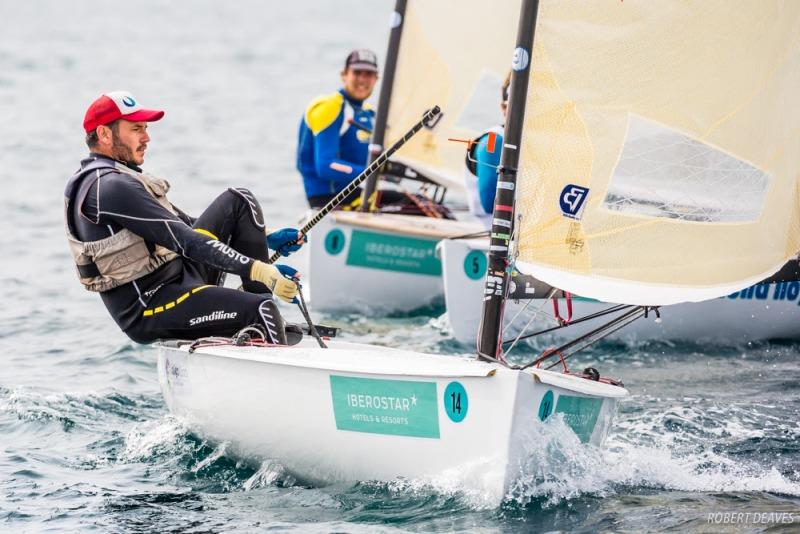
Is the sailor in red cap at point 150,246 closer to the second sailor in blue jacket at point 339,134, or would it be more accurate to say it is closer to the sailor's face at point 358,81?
the second sailor in blue jacket at point 339,134

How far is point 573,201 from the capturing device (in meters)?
4.27

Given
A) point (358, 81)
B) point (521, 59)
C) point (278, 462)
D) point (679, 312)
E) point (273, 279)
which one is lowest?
point (278, 462)

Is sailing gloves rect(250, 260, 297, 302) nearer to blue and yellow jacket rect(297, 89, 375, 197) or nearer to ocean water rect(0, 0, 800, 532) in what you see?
ocean water rect(0, 0, 800, 532)

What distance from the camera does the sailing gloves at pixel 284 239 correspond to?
5113mm

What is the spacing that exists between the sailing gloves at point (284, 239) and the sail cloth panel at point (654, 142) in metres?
1.21

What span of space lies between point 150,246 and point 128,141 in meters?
0.40

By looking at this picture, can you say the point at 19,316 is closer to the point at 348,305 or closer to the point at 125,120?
the point at 348,305

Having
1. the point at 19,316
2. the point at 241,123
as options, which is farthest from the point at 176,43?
the point at 19,316

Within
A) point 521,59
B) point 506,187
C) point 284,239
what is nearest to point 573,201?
point 506,187

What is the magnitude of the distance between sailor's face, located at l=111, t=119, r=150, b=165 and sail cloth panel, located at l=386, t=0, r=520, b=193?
11.2 feet

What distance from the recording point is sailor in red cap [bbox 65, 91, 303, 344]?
14.5ft

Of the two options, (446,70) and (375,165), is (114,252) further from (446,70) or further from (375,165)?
(446,70)

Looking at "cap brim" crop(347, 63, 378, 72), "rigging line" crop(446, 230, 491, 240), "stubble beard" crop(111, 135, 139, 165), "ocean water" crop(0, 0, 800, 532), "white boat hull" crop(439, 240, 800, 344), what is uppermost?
"cap brim" crop(347, 63, 378, 72)

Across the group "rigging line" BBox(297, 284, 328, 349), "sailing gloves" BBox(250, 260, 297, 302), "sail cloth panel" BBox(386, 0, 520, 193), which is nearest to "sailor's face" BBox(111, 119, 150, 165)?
"sailing gloves" BBox(250, 260, 297, 302)
